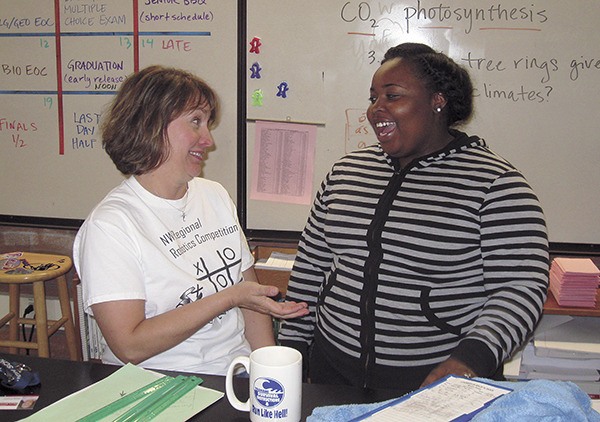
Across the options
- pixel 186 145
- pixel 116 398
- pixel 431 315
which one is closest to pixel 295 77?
pixel 186 145

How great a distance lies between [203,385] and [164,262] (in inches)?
13.7

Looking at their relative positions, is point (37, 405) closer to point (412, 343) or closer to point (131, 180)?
point (131, 180)

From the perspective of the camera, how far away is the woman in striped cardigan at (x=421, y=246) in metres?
1.30

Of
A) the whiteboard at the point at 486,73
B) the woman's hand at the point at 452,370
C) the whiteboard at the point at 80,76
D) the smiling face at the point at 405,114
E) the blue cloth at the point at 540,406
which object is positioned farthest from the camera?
the whiteboard at the point at 80,76

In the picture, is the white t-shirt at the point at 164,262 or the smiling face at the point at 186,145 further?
the smiling face at the point at 186,145

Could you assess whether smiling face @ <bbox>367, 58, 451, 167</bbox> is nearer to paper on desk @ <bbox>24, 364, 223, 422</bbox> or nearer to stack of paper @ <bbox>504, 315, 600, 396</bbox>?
paper on desk @ <bbox>24, 364, 223, 422</bbox>

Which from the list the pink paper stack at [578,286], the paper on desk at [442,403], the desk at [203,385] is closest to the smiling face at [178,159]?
the desk at [203,385]

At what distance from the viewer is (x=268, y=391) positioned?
867 mm

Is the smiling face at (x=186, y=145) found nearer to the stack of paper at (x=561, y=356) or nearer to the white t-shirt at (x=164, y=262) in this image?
the white t-shirt at (x=164, y=262)

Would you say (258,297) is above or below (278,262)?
above

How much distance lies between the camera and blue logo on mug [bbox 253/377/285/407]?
2.84ft

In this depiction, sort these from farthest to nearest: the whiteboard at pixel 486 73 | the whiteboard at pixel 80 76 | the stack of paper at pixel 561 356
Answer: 1. the whiteboard at pixel 80 76
2. the whiteboard at pixel 486 73
3. the stack of paper at pixel 561 356

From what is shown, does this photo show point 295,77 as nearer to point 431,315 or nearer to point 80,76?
point 80,76

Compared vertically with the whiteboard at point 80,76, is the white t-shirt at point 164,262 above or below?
below
